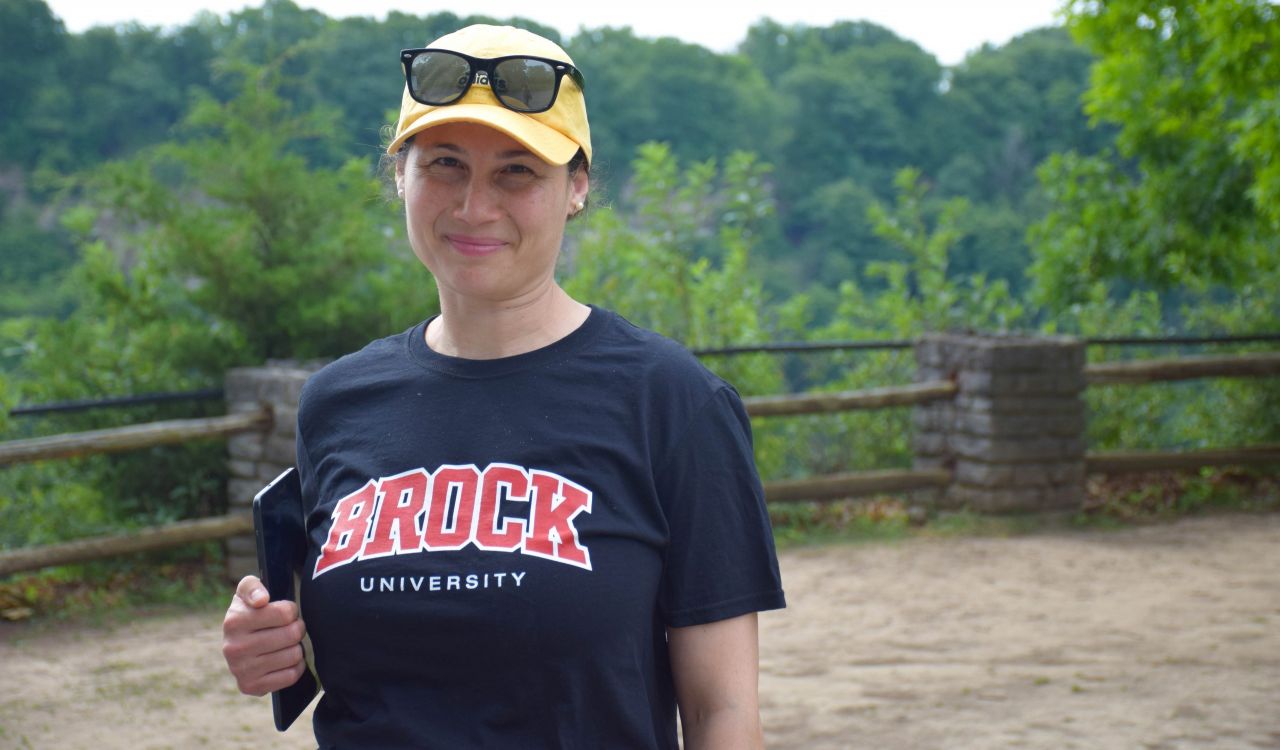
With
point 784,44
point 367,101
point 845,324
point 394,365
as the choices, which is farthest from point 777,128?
point 394,365

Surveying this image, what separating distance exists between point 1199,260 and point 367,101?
438 inches

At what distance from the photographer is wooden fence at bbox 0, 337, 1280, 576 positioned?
616cm

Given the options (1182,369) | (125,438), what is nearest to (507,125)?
(125,438)

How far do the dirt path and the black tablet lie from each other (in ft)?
9.42

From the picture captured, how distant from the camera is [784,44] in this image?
40.8 m

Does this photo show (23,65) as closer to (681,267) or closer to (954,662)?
(681,267)

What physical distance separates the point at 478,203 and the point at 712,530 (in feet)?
1.56

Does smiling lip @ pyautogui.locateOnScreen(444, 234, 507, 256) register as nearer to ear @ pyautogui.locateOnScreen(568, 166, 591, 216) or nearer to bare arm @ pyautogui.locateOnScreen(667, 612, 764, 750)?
ear @ pyautogui.locateOnScreen(568, 166, 591, 216)

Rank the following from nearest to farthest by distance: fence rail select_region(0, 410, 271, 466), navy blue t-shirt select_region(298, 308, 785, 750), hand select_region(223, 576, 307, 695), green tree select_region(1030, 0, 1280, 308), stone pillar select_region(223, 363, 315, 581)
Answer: navy blue t-shirt select_region(298, 308, 785, 750), hand select_region(223, 576, 307, 695), fence rail select_region(0, 410, 271, 466), stone pillar select_region(223, 363, 315, 581), green tree select_region(1030, 0, 1280, 308)

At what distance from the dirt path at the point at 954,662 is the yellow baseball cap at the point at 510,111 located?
3.12m

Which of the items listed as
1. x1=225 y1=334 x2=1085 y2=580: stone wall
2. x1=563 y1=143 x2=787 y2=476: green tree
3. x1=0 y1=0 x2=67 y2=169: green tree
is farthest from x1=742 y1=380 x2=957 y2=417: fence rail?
x1=0 y1=0 x2=67 y2=169: green tree

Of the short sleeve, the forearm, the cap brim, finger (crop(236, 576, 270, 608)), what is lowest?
the forearm

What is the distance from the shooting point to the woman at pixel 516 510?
60.2 inches

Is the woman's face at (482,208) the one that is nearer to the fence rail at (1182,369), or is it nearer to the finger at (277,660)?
the finger at (277,660)
